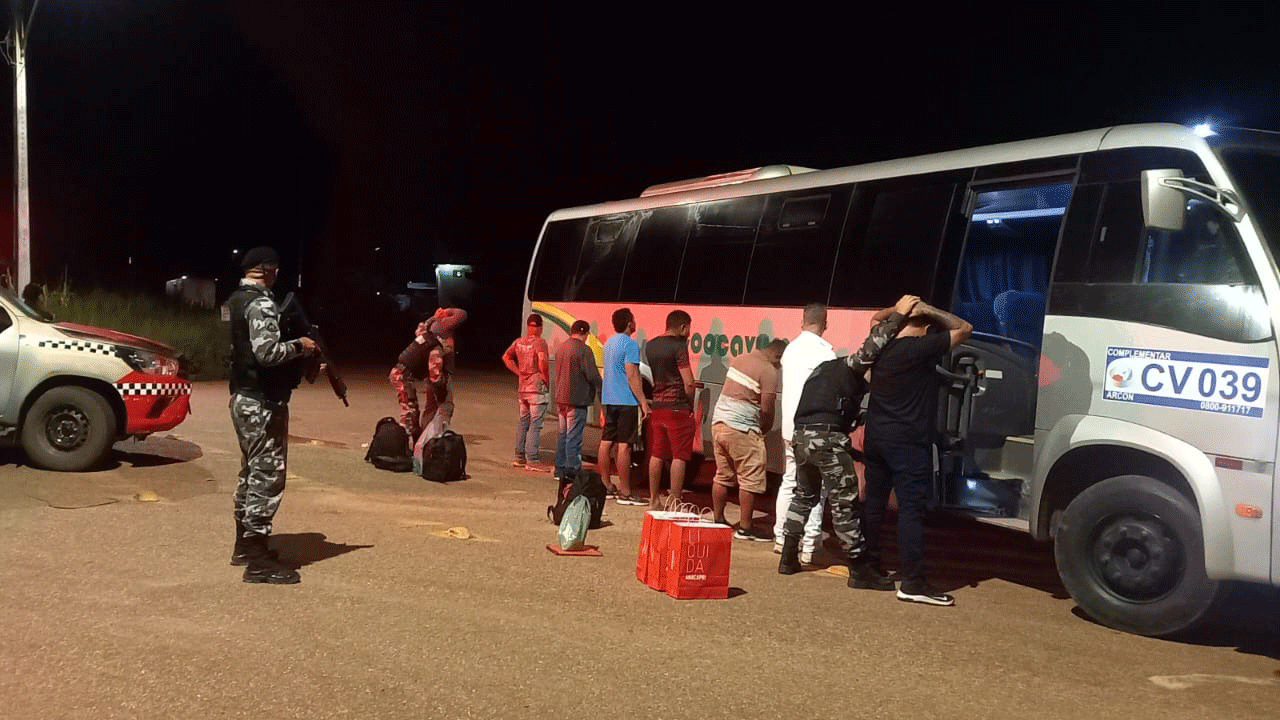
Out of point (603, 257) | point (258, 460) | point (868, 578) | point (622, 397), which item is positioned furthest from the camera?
point (603, 257)

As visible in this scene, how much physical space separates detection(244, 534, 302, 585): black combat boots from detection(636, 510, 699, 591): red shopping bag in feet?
7.38

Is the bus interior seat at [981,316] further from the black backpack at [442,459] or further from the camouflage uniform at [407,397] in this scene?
the camouflage uniform at [407,397]

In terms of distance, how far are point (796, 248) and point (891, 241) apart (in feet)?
4.39

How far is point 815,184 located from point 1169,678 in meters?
6.07

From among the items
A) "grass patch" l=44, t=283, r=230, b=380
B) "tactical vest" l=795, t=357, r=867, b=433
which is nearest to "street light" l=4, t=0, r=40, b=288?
"grass patch" l=44, t=283, r=230, b=380

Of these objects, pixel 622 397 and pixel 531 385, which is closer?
pixel 622 397

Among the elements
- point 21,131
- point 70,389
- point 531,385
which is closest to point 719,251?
point 531,385

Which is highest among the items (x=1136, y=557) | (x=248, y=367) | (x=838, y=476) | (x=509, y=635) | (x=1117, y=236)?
(x=1117, y=236)

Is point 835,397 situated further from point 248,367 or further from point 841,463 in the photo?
point 248,367

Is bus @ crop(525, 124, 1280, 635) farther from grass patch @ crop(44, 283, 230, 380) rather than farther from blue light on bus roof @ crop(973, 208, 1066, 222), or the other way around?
grass patch @ crop(44, 283, 230, 380)

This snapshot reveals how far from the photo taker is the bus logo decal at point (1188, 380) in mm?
6770

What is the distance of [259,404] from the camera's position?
25.3 ft

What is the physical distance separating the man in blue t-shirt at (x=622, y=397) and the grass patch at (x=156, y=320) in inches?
494

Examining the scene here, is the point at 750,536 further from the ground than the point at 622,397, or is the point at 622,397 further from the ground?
the point at 622,397
